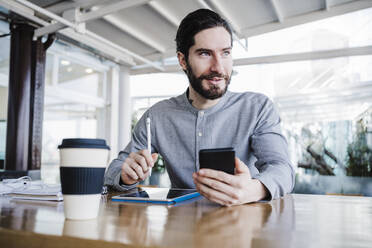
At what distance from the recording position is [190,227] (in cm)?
61

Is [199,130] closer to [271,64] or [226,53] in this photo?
[226,53]

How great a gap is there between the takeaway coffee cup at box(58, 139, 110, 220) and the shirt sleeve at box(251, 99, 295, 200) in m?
0.56

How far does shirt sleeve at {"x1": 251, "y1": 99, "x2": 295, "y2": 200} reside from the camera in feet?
3.48

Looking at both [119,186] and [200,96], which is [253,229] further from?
[200,96]

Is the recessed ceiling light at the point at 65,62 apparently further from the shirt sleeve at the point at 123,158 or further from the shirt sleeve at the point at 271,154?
the shirt sleeve at the point at 271,154

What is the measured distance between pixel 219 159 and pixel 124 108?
5744 millimetres

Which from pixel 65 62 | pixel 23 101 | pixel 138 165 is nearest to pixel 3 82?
pixel 23 101

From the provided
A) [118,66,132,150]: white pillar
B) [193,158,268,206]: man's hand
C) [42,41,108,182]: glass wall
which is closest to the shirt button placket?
[193,158,268,206]: man's hand

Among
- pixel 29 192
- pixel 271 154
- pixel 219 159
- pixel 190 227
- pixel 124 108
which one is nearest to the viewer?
pixel 190 227

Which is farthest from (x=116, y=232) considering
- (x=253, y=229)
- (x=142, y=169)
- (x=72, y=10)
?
(x=72, y=10)

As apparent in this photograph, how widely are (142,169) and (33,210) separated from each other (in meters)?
0.42

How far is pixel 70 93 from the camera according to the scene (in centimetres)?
577

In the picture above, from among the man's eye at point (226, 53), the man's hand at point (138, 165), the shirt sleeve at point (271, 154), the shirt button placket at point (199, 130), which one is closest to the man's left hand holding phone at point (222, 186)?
the shirt sleeve at point (271, 154)

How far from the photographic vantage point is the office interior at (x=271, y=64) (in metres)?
4.50
